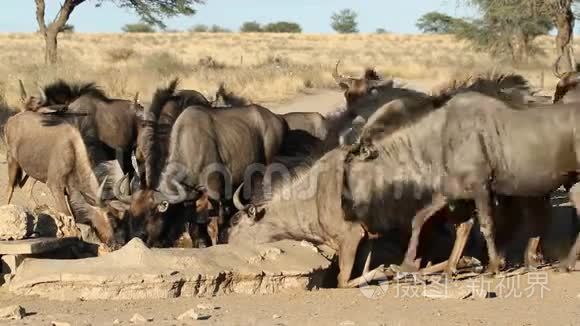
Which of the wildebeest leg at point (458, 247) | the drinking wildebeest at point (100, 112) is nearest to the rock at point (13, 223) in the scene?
the wildebeest leg at point (458, 247)

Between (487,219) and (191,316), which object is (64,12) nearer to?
(487,219)

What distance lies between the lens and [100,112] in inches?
531

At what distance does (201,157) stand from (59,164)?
175 cm

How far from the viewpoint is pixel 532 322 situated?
7.00 meters

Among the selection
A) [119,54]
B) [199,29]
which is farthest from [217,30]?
[119,54]

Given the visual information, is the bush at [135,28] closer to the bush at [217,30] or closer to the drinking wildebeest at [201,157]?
the bush at [217,30]

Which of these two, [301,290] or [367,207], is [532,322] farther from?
[367,207]

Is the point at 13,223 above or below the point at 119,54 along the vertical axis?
above

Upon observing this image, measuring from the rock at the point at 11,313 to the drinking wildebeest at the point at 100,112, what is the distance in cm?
603

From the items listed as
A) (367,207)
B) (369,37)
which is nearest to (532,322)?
(367,207)

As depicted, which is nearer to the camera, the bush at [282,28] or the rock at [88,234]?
the rock at [88,234]

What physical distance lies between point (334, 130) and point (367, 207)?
2.30 meters

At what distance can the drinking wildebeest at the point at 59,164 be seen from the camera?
34.8 ft

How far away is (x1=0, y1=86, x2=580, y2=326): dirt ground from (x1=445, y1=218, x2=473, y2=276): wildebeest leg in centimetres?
43
